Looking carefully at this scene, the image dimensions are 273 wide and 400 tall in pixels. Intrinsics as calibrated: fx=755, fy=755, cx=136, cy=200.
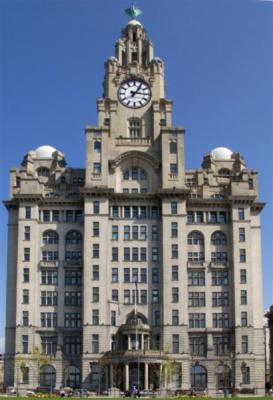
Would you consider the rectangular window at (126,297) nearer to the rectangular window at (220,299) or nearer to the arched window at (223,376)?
the rectangular window at (220,299)

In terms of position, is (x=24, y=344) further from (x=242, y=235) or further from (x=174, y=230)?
(x=242, y=235)

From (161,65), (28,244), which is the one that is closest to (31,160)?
(28,244)

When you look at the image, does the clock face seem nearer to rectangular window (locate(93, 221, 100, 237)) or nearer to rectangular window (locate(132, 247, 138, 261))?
rectangular window (locate(93, 221, 100, 237))

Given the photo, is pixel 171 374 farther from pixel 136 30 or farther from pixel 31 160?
pixel 136 30

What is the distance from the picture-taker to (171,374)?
98062 mm

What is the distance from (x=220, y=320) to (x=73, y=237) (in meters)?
23.6

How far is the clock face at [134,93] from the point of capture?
4449 inches

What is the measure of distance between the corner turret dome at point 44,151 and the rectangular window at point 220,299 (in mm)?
32669

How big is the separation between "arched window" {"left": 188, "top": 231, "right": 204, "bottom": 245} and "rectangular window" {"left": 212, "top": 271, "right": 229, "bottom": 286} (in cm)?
480

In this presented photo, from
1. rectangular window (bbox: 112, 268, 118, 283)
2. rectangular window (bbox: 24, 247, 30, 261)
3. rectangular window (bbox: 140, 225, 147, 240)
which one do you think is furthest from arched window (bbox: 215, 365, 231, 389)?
rectangular window (bbox: 24, 247, 30, 261)

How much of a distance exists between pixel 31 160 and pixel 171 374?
122ft

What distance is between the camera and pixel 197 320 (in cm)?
10456

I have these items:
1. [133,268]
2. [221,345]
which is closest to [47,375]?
[133,268]

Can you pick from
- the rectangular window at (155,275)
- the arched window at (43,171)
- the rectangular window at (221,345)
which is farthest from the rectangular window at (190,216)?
the arched window at (43,171)
